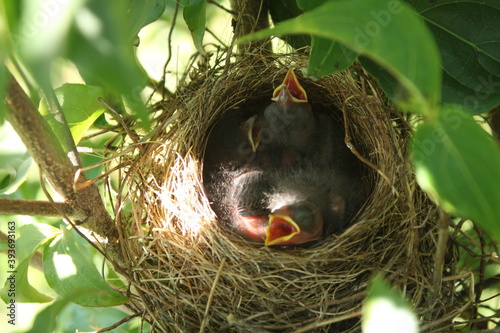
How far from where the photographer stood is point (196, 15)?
111cm

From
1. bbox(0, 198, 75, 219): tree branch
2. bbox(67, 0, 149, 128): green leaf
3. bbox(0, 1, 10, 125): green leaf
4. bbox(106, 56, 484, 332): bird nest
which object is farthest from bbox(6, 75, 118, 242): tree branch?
bbox(67, 0, 149, 128): green leaf

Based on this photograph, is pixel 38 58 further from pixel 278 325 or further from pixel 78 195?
pixel 278 325

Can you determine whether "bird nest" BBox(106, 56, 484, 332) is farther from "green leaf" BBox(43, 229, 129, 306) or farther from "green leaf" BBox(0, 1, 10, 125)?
"green leaf" BBox(0, 1, 10, 125)

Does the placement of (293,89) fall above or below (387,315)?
below

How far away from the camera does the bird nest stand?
43.3 inches

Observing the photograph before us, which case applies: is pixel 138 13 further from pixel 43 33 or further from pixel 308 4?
pixel 43 33

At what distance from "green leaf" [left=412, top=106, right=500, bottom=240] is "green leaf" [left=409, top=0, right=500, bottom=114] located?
528mm

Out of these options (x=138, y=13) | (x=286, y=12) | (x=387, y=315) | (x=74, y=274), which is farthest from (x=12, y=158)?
(x=387, y=315)

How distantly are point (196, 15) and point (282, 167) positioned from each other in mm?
688

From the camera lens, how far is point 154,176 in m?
1.32

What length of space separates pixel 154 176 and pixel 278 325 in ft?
1.66

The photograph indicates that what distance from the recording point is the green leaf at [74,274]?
39.1 inches

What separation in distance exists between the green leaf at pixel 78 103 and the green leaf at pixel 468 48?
2.35 feet

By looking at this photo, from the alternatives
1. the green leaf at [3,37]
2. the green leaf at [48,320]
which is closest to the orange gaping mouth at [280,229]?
the green leaf at [48,320]
